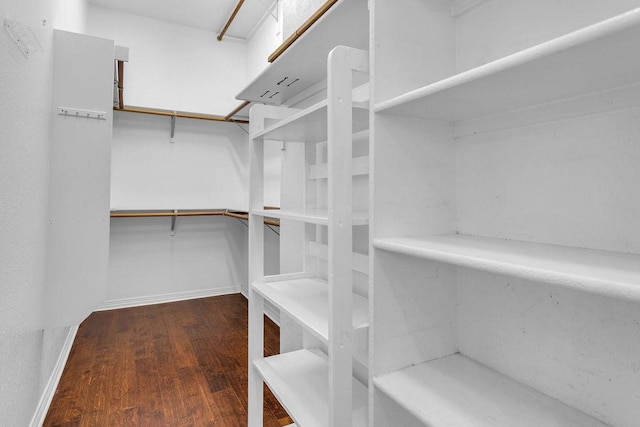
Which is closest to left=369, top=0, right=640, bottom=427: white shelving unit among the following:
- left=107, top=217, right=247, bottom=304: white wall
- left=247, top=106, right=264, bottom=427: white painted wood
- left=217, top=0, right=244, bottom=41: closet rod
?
left=247, top=106, right=264, bottom=427: white painted wood

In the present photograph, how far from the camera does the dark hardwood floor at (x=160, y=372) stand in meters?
1.72

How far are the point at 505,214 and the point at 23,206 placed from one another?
1617 mm

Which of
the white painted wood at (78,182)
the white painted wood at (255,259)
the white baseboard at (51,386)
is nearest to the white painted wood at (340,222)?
the white painted wood at (255,259)

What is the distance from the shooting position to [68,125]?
5.28ft

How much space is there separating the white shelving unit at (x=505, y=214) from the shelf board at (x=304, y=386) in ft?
1.13

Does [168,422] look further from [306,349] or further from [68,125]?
[68,125]

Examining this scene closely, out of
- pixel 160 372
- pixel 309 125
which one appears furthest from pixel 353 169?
pixel 160 372

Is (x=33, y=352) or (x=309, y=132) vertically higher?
(x=309, y=132)

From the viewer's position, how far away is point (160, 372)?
7.00 ft

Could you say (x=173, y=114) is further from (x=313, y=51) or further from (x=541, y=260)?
(x=541, y=260)

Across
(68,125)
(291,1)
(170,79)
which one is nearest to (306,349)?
(68,125)

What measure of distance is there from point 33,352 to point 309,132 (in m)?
1.52

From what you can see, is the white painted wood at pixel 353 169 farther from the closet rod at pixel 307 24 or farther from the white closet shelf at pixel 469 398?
the white closet shelf at pixel 469 398

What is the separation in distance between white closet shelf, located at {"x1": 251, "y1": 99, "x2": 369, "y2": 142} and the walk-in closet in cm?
1
